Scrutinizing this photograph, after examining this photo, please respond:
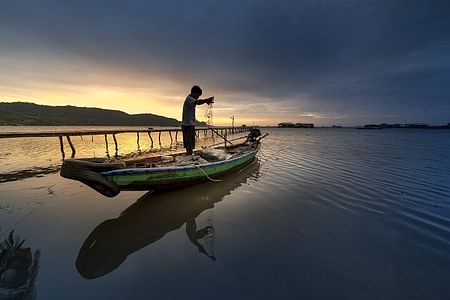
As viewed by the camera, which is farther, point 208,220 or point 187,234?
point 208,220

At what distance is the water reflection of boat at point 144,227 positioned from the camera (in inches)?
121

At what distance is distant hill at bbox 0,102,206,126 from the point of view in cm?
8589

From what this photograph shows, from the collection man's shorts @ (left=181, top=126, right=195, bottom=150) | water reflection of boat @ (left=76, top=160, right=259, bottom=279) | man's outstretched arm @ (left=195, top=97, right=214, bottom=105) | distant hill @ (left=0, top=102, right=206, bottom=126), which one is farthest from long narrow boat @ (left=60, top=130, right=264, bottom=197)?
distant hill @ (left=0, top=102, right=206, bottom=126)

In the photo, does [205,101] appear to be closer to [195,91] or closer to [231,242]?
[195,91]

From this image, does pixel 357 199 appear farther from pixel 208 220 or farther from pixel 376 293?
pixel 208 220

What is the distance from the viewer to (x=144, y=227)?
13.4 ft

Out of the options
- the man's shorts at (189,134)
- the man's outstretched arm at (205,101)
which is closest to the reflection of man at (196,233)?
the man's shorts at (189,134)

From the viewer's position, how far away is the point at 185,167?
5746 millimetres

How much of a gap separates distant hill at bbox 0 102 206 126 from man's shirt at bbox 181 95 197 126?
351 feet

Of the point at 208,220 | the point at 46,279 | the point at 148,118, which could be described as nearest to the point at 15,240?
the point at 46,279

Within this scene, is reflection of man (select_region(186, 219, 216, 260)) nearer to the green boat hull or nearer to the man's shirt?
the green boat hull

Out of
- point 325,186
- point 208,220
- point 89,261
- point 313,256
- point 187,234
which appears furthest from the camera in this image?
point 325,186

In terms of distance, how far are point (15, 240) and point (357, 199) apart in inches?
337

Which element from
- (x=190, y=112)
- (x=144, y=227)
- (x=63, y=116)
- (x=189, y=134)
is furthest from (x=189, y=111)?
(x=63, y=116)
